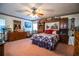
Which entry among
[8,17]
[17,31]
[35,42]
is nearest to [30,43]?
[35,42]

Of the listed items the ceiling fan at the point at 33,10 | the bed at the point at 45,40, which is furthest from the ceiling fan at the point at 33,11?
the bed at the point at 45,40

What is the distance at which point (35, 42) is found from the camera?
7.17 feet

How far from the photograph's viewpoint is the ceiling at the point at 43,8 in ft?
6.86

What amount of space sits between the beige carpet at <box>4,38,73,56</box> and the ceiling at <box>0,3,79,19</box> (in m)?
0.57

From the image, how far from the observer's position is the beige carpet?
2131mm

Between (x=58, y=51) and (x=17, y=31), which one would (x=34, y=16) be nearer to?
(x=17, y=31)

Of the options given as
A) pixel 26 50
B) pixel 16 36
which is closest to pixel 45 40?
pixel 26 50

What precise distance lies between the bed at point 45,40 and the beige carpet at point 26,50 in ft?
0.28

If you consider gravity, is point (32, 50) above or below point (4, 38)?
below

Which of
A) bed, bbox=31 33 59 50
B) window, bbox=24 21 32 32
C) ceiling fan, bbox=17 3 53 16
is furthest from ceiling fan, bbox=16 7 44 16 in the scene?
bed, bbox=31 33 59 50

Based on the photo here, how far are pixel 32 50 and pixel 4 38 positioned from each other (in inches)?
24.2

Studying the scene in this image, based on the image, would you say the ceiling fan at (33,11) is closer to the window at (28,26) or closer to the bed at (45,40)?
the window at (28,26)

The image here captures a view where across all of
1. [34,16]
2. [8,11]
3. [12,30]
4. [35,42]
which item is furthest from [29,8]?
[35,42]

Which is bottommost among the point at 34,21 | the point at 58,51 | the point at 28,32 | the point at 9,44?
the point at 58,51
